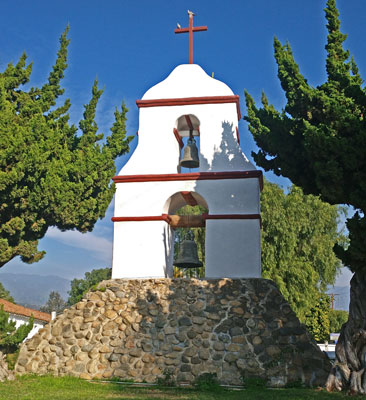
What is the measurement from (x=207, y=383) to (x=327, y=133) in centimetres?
556

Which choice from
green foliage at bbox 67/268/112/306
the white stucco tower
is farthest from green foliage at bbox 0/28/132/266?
green foliage at bbox 67/268/112/306

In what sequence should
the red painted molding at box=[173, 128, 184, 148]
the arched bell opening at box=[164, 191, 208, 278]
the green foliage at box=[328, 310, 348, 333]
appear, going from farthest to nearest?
the green foliage at box=[328, 310, 348, 333]
the red painted molding at box=[173, 128, 184, 148]
the arched bell opening at box=[164, 191, 208, 278]

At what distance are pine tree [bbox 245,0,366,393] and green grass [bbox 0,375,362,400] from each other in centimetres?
107

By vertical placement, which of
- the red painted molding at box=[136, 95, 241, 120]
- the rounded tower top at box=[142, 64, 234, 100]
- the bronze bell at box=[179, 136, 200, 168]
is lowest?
the bronze bell at box=[179, 136, 200, 168]

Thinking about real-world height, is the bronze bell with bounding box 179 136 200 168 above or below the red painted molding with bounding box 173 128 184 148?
below

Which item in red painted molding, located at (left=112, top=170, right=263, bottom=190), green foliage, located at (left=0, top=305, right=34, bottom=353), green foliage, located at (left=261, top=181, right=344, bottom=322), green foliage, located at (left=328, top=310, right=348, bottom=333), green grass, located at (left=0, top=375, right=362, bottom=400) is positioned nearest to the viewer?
green grass, located at (left=0, top=375, right=362, bottom=400)

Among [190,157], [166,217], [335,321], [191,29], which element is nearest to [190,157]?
[190,157]

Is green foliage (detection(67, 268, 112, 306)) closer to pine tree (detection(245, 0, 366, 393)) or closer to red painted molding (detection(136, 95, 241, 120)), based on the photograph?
red painted molding (detection(136, 95, 241, 120))

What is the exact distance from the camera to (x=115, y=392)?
29.8 ft

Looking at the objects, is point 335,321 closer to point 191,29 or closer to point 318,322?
point 318,322

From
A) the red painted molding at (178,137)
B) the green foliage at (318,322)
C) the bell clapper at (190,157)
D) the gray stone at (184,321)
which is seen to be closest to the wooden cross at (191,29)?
the red painted molding at (178,137)

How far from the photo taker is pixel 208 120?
13.5 meters

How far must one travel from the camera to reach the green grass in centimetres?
847

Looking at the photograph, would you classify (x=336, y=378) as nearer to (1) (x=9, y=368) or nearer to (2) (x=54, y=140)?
(1) (x=9, y=368)
